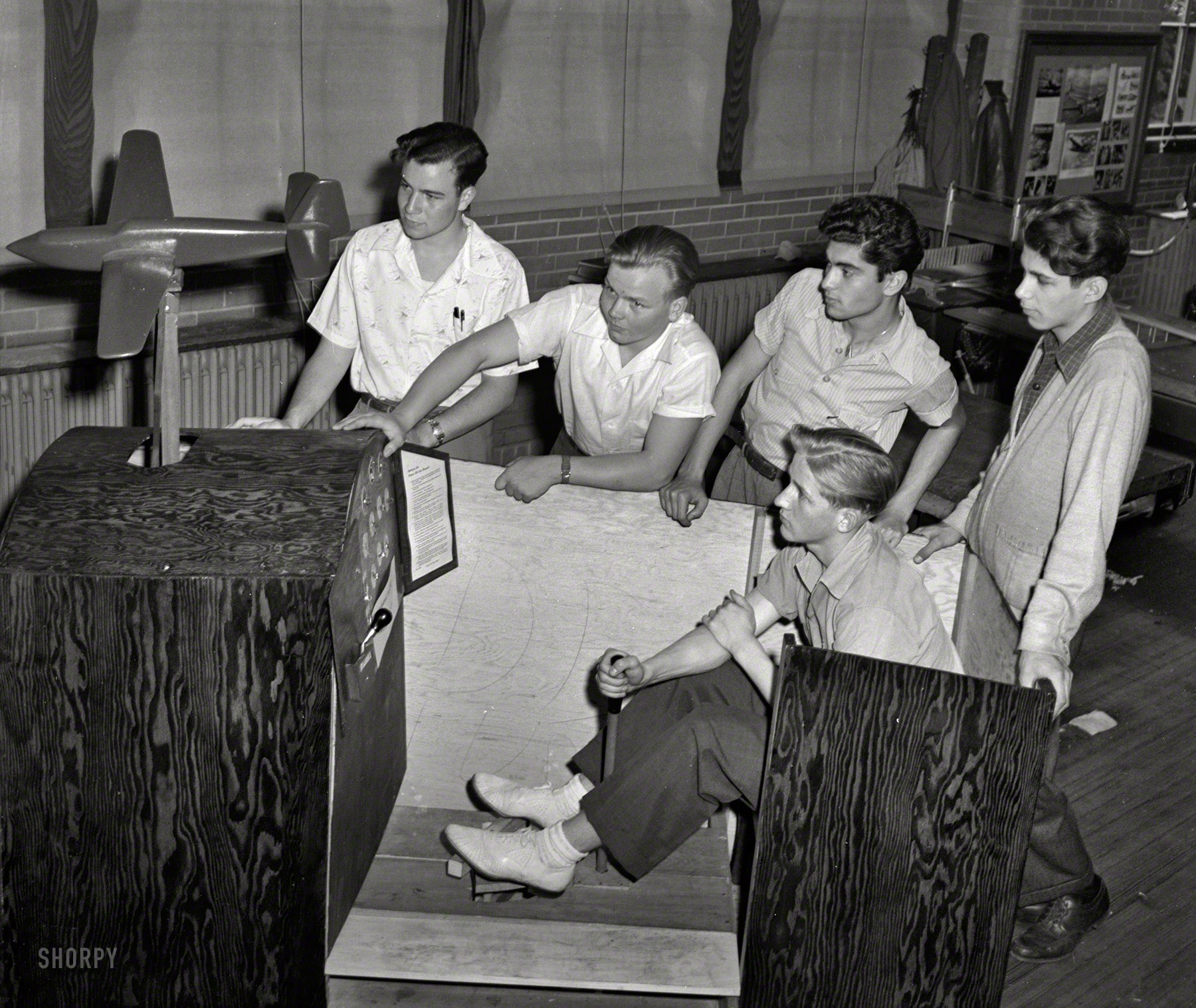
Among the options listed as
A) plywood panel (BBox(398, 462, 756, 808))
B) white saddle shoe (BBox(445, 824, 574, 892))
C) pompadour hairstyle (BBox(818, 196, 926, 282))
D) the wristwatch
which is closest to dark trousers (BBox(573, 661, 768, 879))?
white saddle shoe (BBox(445, 824, 574, 892))

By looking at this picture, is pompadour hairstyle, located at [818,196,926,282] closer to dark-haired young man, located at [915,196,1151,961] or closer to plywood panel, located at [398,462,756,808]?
dark-haired young man, located at [915,196,1151,961]

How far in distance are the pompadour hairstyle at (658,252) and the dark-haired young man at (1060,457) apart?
2.42 ft

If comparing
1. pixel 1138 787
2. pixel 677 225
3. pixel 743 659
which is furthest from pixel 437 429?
pixel 677 225

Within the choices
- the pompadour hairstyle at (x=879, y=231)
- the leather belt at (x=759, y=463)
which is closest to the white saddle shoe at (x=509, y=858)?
the leather belt at (x=759, y=463)

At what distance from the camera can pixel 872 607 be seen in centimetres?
252

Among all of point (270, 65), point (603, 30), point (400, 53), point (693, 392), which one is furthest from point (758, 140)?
point (693, 392)

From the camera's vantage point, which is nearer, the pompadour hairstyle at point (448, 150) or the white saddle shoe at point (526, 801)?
the white saddle shoe at point (526, 801)

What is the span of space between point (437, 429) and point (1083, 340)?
145cm

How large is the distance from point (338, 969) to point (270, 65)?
362 cm

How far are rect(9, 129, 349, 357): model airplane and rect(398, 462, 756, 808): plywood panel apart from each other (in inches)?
28.7

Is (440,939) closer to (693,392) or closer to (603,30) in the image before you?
(693,392)

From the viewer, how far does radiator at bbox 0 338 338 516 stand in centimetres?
471

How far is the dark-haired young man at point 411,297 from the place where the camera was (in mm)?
3443

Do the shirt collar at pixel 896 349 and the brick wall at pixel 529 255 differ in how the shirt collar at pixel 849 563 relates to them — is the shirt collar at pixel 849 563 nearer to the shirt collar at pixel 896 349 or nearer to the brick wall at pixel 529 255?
the shirt collar at pixel 896 349
